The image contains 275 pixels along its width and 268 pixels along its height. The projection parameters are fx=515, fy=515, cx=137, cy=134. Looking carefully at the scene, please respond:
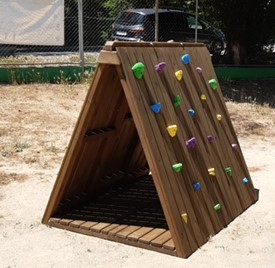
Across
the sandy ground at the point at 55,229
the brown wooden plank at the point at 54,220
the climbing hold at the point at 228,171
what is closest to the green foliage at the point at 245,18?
the sandy ground at the point at 55,229

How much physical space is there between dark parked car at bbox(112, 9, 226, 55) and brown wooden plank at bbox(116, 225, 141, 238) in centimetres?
1007

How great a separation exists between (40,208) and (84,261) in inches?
47.5

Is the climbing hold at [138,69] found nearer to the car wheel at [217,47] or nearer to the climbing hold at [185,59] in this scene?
the climbing hold at [185,59]

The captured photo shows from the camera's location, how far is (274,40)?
50.7ft

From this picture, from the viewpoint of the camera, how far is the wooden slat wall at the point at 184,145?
3.82m

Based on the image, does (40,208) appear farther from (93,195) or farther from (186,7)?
(186,7)

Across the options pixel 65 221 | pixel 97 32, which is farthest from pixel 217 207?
pixel 97 32

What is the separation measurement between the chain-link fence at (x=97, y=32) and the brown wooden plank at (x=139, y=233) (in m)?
7.79

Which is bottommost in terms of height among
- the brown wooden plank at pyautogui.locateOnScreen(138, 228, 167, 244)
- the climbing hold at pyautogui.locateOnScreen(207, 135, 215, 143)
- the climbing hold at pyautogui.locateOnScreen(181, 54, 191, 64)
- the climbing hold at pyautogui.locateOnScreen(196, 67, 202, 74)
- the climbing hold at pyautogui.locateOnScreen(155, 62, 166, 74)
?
the brown wooden plank at pyautogui.locateOnScreen(138, 228, 167, 244)

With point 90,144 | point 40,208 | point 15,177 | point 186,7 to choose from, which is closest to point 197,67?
point 90,144

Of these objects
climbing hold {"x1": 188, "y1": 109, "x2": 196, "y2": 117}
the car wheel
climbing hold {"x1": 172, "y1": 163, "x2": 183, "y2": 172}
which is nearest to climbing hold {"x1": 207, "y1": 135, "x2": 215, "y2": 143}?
climbing hold {"x1": 188, "y1": 109, "x2": 196, "y2": 117}

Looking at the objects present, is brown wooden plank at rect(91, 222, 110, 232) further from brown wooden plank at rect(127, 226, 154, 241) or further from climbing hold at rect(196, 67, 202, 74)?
climbing hold at rect(196, 67, 202, 74)

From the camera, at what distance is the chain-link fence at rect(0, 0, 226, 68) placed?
1238 cm

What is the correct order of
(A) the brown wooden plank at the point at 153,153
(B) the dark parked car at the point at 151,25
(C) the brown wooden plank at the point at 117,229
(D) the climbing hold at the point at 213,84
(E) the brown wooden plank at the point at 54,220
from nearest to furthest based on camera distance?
(A) the brown wooden plank at the point at 153,153, (C) the brown wooden plank at the point at 117,229, (E) the brown wooden plank at the point at 54,220, (D) the climbing hold at the point at 213,84, (B) the dark parked car at the point at 151,25
